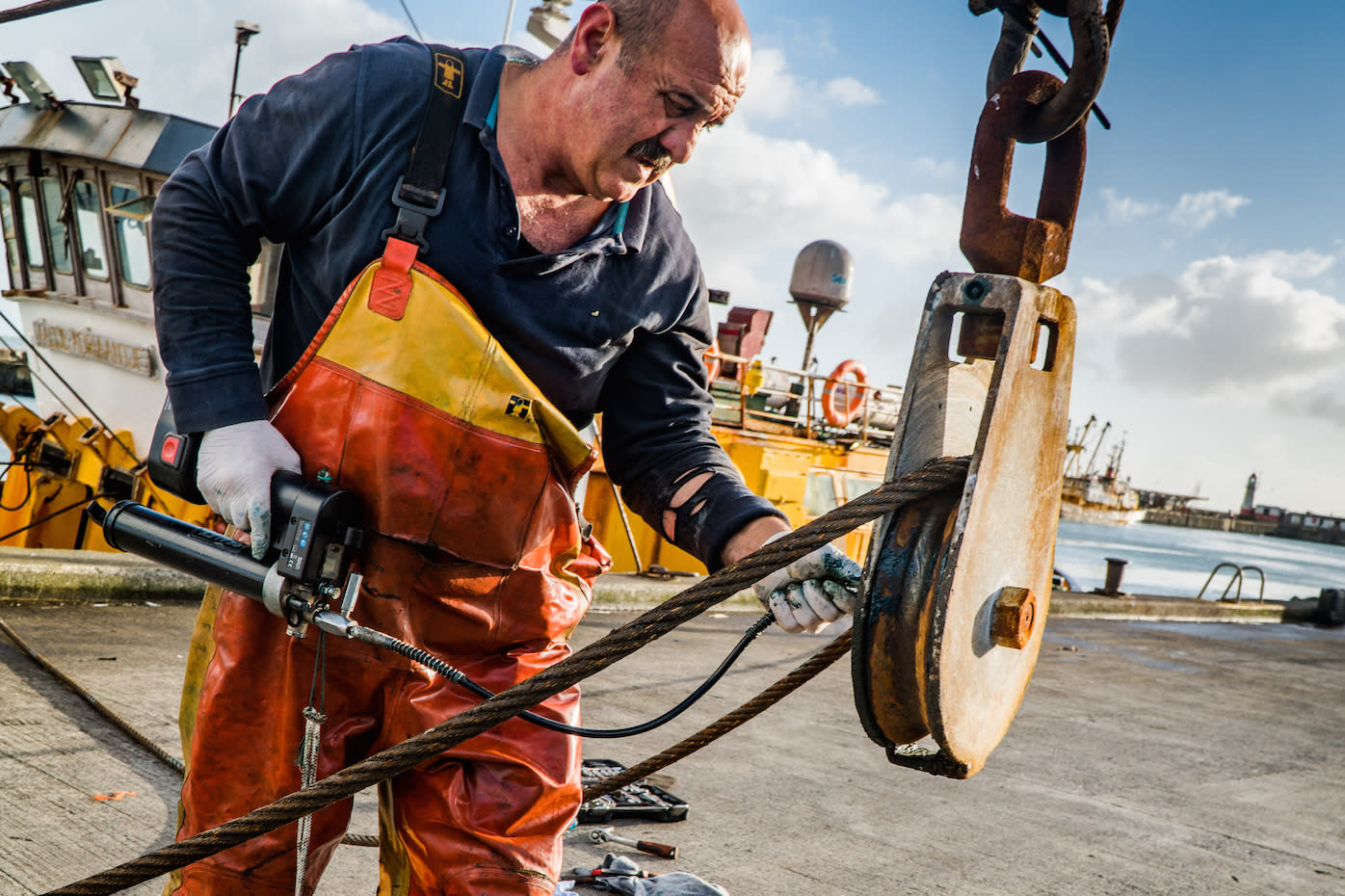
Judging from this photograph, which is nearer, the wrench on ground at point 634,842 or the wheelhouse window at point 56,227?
the wrench on ground at point 634,842

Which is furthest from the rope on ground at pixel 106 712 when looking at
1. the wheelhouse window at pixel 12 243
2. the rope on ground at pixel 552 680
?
the wheelhouse window at pixel 12 243

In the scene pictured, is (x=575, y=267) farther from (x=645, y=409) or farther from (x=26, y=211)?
(x=26, y=211)

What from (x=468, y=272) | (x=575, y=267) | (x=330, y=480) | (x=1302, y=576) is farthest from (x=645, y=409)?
(x=1302, y=576)

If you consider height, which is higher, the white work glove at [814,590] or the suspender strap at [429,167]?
the suspender strap at [429,167]

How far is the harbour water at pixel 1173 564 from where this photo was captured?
166 feet

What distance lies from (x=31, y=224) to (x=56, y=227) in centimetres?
49

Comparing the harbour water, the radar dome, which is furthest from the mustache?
the harbour water

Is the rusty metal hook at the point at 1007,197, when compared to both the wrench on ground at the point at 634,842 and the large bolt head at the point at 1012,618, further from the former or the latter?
the wrench on ground at the point at 634,842

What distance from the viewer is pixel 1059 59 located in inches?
69.7

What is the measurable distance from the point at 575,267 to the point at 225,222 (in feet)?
2.05

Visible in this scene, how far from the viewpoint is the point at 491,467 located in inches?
71.3

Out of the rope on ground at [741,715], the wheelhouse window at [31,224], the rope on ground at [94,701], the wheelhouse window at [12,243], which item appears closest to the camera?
the rope on ground at [741,715]

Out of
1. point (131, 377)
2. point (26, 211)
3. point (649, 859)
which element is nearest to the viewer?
point (649, 859)

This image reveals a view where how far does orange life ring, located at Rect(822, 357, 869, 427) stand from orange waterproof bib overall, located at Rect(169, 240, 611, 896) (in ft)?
37.8
